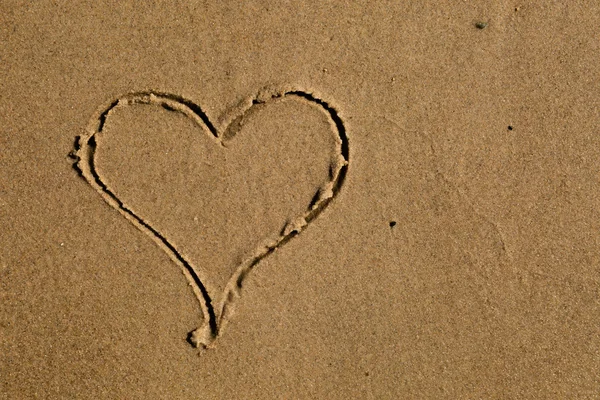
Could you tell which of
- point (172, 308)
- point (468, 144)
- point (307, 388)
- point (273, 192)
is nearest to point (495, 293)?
point (468, 144)

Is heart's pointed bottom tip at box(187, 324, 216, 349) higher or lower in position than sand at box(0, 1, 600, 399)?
lower

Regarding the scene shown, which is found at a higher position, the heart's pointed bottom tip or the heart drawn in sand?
the heart drawn in sand

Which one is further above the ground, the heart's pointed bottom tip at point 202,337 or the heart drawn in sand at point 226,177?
the heart drawn in sand at point 226,177

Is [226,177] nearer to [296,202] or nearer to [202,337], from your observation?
[296,202]

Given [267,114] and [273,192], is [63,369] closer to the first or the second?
[273,192]

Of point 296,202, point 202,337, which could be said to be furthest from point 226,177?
point 202,337

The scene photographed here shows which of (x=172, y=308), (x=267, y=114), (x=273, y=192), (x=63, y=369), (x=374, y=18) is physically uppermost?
(x=374, y=18)

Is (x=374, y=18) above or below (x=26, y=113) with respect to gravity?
above
